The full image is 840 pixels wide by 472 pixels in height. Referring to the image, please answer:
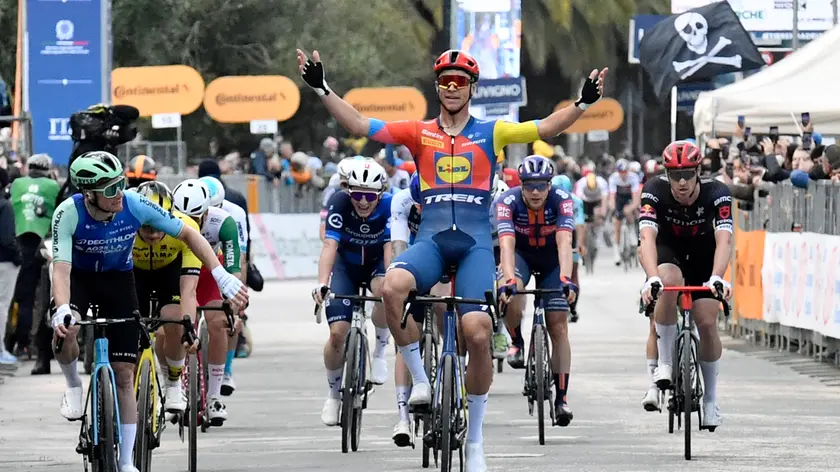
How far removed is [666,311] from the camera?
553 inches

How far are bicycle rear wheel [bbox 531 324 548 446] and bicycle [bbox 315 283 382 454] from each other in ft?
3.62

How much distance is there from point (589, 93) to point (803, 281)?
9.88 meters

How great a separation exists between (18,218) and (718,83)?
16710mm

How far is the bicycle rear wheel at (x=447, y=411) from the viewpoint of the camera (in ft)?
36.3

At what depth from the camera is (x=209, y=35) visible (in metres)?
47.1

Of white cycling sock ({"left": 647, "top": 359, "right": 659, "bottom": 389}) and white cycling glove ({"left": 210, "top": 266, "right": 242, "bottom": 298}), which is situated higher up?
white cycling glove ({"left": 210, "top": 266, "right": 242, "bottom": 298})

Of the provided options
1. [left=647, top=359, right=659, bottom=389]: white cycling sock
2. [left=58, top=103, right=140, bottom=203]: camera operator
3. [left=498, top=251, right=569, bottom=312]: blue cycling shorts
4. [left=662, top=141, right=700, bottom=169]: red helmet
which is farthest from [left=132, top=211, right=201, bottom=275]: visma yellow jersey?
[left=58, top=103, right=140, bottom=203]: camera operator

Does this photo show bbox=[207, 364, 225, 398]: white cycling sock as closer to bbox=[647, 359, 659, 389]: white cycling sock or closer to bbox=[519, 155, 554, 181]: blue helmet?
bbox=[519, 155, 554, 181]: blue helmet

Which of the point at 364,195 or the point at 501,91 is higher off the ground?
the point at 501,91

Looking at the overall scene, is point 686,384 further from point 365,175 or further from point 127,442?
point 127,442

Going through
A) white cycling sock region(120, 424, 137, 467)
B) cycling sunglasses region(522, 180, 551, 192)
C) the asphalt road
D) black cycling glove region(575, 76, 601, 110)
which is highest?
black cycling glove region(575, 76, 601, 110)

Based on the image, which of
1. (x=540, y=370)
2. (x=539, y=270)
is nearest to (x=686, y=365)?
(x=540, y=370)

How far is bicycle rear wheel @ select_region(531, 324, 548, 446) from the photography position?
561 inches

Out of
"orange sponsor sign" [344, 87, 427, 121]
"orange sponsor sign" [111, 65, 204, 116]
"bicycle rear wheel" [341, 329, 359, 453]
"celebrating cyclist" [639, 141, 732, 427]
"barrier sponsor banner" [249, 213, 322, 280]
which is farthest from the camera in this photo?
"orange sponsor sign" [344, 87, 427, 121]
